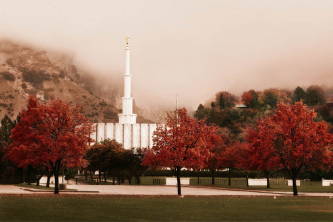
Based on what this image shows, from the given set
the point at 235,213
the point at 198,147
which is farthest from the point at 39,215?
the point at 198,147

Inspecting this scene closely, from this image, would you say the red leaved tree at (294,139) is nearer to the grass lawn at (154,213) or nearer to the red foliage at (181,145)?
the red foliage at (181,145)

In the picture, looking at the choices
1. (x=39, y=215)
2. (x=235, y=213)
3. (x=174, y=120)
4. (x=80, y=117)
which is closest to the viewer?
(x=39, y=215)

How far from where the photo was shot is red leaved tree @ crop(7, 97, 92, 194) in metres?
53.0

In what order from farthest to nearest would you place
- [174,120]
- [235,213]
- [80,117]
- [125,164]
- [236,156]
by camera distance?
[125,164], [236,156], [174,120], [80,117], [235,213]

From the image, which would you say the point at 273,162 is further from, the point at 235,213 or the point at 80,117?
the point at 235,213

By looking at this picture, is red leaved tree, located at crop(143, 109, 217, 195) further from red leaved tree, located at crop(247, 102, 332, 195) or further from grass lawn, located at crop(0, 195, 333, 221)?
grass lawn, located at crop(0, 195, 333, 221)

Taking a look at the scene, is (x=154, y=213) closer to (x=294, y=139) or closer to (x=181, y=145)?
(x=181, y=145)

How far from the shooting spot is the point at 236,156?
8362 centimetres

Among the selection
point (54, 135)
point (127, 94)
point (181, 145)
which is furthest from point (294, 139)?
point (127, 94)

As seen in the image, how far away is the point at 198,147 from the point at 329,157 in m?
13.1

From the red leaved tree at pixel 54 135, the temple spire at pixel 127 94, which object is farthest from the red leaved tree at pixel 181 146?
the temple spire at pixel 127 94

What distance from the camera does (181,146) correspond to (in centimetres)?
5716

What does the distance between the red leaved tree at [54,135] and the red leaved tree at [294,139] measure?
17974 mm

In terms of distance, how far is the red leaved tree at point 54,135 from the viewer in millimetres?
53031
